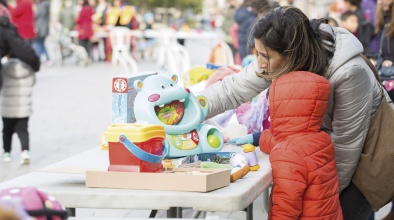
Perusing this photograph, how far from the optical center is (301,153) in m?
3.05

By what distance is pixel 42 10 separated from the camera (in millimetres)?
21953

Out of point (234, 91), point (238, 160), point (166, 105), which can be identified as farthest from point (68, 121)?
point (238, 160)

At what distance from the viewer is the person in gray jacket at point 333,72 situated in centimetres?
328

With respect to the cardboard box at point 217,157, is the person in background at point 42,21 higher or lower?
higher

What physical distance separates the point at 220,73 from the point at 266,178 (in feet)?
6.81

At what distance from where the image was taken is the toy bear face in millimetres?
3338

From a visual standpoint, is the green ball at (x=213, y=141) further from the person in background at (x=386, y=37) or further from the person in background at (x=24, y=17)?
the person in background at (x=24, y=17)

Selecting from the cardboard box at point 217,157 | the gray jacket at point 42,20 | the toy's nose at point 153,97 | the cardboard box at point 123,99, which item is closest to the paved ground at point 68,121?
the gray jacket at point 42,20

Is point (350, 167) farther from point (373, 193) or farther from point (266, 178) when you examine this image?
point (266, 178)

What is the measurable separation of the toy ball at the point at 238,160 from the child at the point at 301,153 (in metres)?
0.10

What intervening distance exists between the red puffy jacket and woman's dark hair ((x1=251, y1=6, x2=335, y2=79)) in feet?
0.34

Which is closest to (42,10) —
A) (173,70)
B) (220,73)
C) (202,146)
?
(173,70)

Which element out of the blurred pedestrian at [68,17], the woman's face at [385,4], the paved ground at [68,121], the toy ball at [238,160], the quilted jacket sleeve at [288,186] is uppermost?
the blurred pedestrian at [68,17]

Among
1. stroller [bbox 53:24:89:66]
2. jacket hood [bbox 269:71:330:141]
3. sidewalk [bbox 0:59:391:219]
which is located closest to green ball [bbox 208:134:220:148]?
jacket hood [bbox 269:71:330:141]
